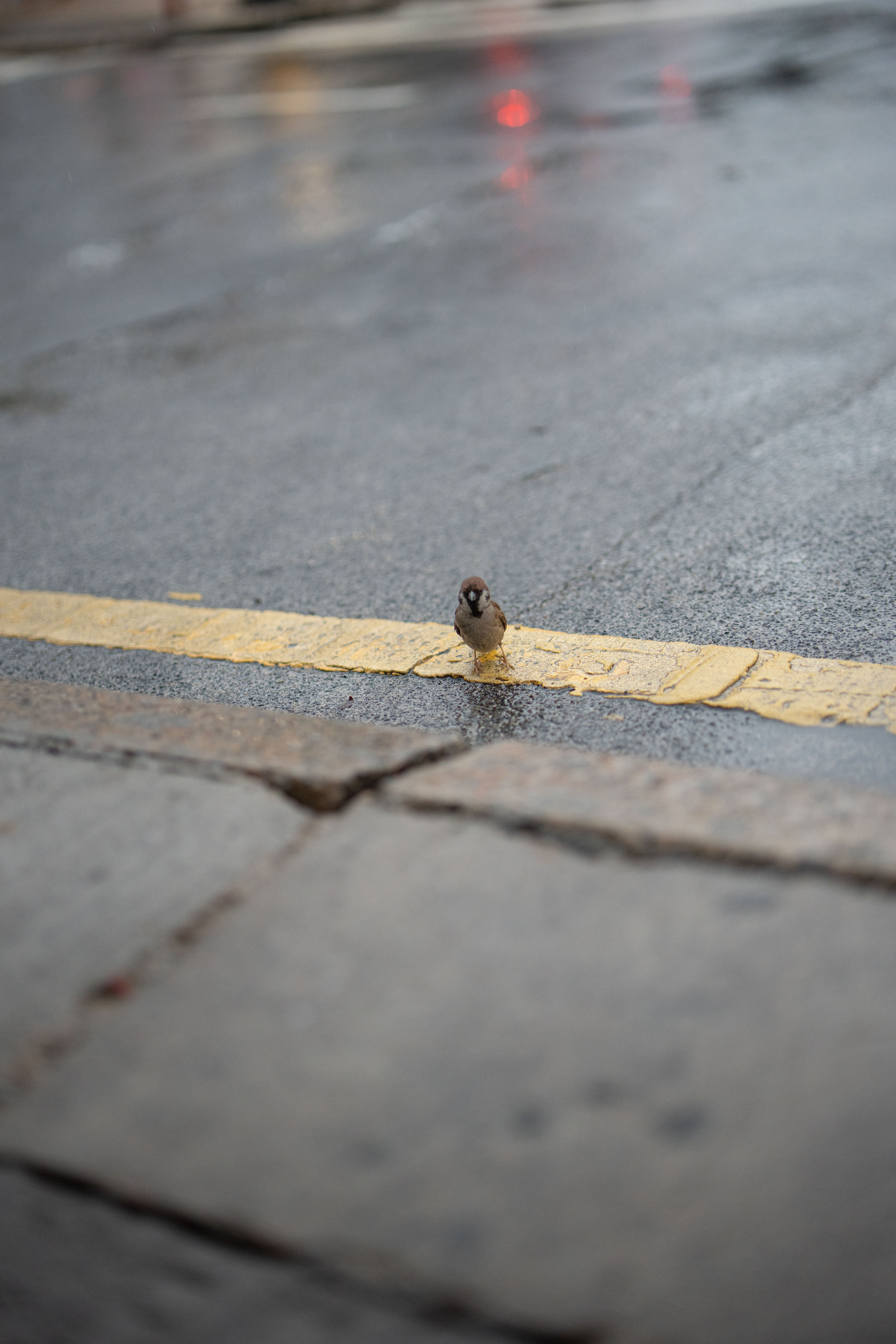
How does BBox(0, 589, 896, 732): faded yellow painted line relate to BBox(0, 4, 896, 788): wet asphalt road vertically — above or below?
below

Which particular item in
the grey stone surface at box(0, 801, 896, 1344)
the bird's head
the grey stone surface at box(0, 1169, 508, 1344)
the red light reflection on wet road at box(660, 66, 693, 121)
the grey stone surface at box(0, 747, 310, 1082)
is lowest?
the grey stone surface at box(0, 1169, 508, 1344)

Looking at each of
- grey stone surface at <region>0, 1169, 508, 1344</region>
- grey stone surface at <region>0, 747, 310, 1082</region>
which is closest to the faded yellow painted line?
grey stone surface at <region>0, 747, 310, 1082</region>

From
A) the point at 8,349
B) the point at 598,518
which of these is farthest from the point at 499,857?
the point at 8,349

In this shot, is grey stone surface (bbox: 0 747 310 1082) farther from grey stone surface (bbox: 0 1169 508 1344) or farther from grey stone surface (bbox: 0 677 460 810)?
grey stone surface (bbox: 0 1169 508 1344)

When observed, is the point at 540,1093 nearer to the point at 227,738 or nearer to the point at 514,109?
the point at 227,738

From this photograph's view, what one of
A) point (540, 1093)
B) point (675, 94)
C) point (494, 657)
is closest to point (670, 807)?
point (540, 1093)

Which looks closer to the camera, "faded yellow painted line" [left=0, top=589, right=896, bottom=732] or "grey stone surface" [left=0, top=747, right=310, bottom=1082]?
"grey stone surface" [left=0, top=747, right=310, bottom=1082]

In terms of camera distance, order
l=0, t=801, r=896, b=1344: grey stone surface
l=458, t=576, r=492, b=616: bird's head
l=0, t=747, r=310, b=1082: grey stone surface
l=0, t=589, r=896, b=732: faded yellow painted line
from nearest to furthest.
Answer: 1. l=0, t=801, r=896, b=1344: grey stone surface
2. l=0, t=747, r=310, b=1082: grey stone surface
3. l=0, t=589, r=896, b=732: faded yellow painted line
4. l=458, t=576, r=492, b=616: bird's head

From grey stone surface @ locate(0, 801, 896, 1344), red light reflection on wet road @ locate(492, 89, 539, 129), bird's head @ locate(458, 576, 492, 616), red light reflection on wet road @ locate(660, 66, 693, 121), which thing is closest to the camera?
grey stone surface @ locate(0, 801, 896, 1344)
